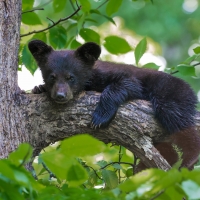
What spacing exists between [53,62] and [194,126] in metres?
1.60

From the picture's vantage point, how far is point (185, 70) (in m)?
4.55

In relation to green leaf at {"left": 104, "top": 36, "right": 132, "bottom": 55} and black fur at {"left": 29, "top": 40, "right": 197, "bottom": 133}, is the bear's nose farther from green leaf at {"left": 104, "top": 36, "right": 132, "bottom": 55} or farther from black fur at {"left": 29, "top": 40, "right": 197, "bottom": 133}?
green leaf at {"left": 104, "top": 36, "right": 132, "bottom": 55}

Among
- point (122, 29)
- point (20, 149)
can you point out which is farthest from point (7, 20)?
point (122, 29)

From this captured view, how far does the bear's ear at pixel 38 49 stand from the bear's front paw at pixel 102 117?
1.14 metres

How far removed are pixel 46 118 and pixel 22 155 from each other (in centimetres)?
234

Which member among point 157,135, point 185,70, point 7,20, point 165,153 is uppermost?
point 7,20

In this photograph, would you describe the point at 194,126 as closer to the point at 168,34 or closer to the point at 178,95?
the point at 178,95

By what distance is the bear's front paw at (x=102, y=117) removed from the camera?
396cm

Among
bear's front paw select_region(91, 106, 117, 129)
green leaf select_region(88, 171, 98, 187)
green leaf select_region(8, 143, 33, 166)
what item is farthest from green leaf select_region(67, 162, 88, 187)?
green leaf select_region(88, 171, 98, 187)

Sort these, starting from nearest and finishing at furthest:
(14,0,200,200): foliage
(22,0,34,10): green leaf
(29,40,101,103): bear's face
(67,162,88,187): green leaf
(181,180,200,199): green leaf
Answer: (181,180,200,199): green leaf < (14,0,200,200): foliage < (67,162,88,187): green leaf < (29,40,101,103): bear's face < (22,0,34,10): green leaf

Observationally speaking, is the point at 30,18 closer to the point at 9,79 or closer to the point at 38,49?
→ the point at 38,49

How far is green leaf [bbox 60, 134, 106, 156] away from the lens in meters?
1.82

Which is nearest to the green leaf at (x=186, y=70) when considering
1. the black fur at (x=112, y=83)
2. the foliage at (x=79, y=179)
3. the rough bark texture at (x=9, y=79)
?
the black fur at (x=112, y=83)

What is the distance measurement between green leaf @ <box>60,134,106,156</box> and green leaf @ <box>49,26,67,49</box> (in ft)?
10.9
